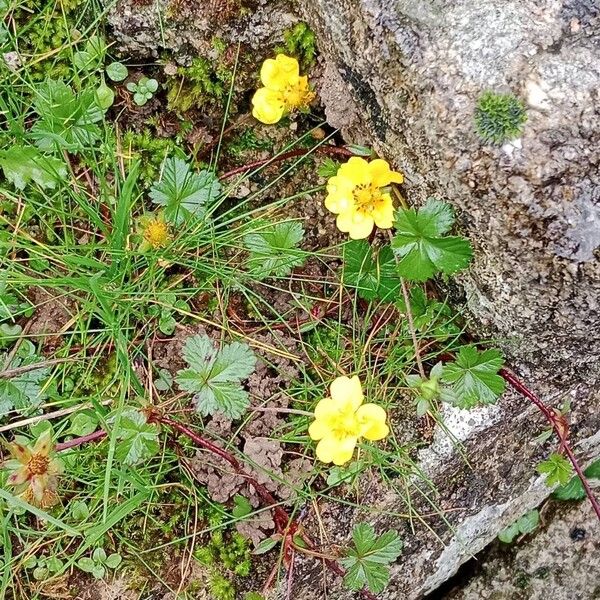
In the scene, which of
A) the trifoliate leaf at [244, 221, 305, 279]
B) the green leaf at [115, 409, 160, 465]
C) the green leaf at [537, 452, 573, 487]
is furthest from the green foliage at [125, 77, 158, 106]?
the green leaf at [537, 452, 573, 487]

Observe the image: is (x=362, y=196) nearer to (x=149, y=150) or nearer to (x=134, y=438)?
(x=149, y=150)

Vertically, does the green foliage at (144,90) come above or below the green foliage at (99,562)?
above

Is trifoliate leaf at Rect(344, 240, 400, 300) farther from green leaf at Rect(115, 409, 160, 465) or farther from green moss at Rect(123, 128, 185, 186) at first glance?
green leaf at Rect(115, 409, 160, 465)

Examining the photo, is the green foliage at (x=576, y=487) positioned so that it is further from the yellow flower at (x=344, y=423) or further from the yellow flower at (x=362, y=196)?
the yellow flower at (x=362, y=196)

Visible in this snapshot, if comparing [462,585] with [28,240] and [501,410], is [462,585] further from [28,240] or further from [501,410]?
[28,240]

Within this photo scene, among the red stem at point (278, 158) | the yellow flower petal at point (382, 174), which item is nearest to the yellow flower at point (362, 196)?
the yellow flower petal at point (382, 174)

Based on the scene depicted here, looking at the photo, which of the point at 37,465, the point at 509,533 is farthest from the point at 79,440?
the point at 509,533

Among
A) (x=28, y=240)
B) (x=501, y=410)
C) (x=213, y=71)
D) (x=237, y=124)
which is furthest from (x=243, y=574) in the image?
(x=213, y=71)
